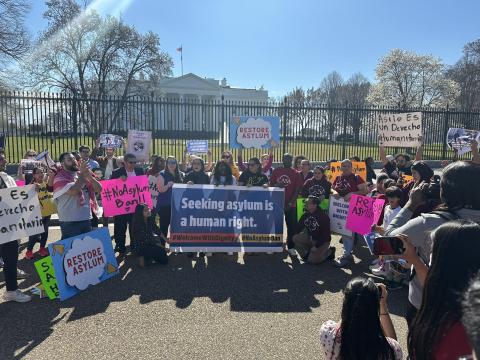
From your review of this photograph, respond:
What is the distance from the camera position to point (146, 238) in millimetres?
6645

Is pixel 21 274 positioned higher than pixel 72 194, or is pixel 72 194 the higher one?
pixel 72 194

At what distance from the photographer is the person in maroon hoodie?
7.55 metres

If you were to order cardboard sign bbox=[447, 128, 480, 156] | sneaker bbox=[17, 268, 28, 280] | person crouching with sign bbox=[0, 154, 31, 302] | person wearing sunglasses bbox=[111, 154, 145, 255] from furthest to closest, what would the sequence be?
cardboard sign bbox=[447, 128, 480, 156]
person wearing sunglasses bbox=[111, 154, 145, 255]
sneaker bbox=[17, 268, 28, 280]
person crouching with sign bbox=[0, 154, 31, 302]

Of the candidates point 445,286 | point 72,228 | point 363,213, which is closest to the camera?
point 445,286

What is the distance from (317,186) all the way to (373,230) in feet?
10.1

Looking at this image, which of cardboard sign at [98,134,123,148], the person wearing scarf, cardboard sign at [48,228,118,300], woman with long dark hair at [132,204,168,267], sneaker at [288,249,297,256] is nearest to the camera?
cardboard sign at [48,228,118,300]

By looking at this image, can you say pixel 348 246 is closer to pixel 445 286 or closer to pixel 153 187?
pixel 153 187

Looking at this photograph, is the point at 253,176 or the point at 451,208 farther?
the point at 253,176

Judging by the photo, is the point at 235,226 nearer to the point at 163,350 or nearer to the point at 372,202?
the point at 372,202

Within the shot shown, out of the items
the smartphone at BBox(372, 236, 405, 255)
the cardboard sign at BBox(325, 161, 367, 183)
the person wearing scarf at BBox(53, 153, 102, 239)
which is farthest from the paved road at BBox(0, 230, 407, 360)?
the cardboard sign at BBox(325, 161, 367, 183)

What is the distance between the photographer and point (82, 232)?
226 inches

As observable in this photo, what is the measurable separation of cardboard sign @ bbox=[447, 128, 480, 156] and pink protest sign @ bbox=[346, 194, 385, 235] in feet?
17.3

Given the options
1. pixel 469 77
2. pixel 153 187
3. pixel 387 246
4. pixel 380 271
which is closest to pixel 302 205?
pixel 380 271

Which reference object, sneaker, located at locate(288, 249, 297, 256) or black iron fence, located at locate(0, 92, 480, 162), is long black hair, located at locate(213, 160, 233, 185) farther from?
black iron fence, located at locate(0, 92, 480, 162)
